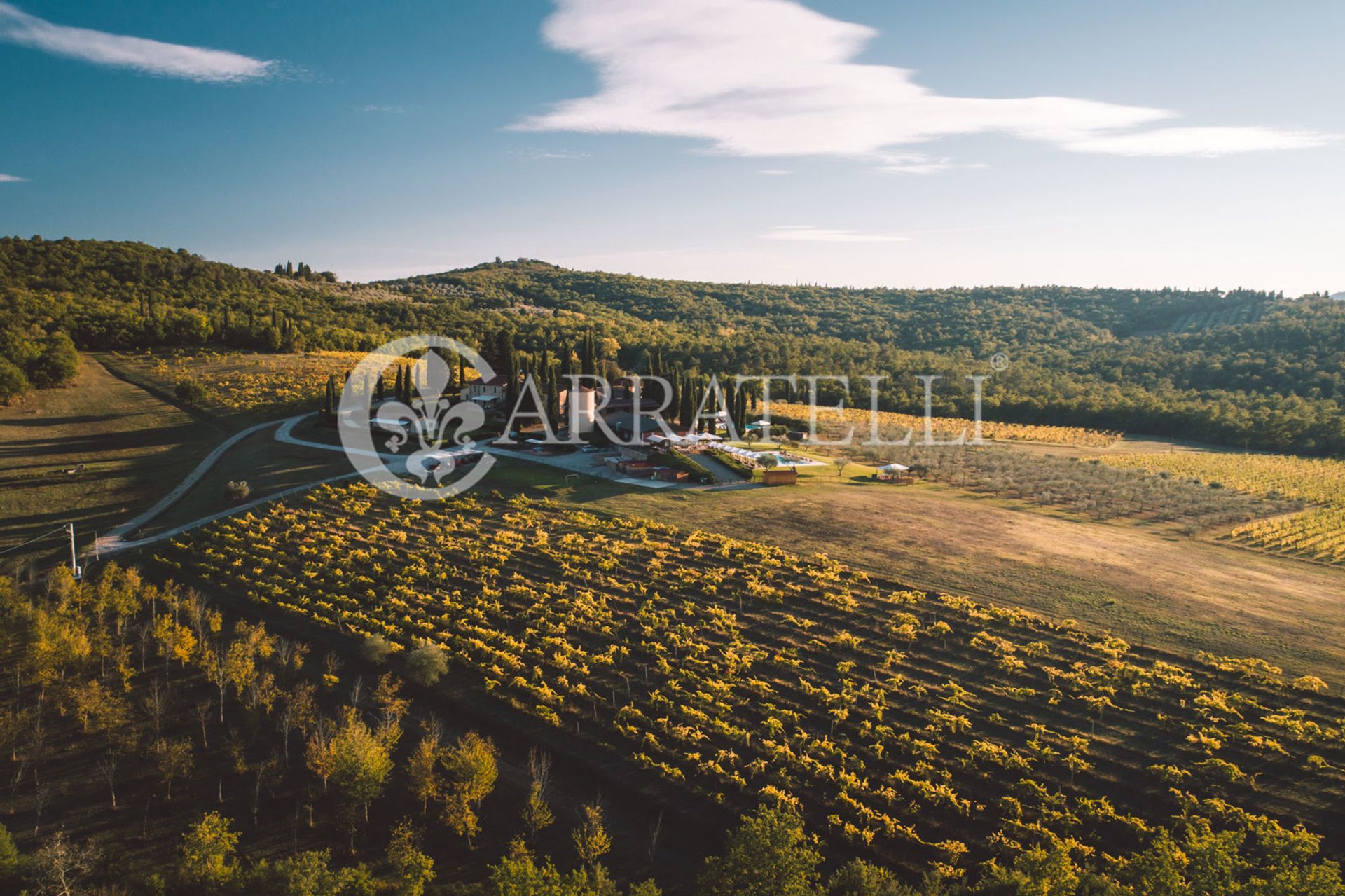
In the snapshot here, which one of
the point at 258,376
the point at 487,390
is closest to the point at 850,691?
the point at 487,390

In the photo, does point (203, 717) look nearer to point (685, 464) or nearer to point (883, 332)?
point (685, 464)

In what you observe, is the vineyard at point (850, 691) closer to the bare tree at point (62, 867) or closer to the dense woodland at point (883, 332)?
the bare tree at point (62, 867)

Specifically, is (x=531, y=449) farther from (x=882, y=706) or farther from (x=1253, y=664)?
(x=1253, y=664)

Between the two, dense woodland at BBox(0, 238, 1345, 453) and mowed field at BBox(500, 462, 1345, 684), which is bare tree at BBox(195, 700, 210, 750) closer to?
mowed field at BBox(500, 462, 1345, 684)

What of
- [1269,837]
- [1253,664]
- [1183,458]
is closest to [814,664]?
[1269,837]

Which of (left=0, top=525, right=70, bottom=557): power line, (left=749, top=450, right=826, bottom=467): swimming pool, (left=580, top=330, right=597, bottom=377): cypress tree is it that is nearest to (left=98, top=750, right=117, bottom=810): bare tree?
(left=0, top=525, right=70, bottom=557): power line
